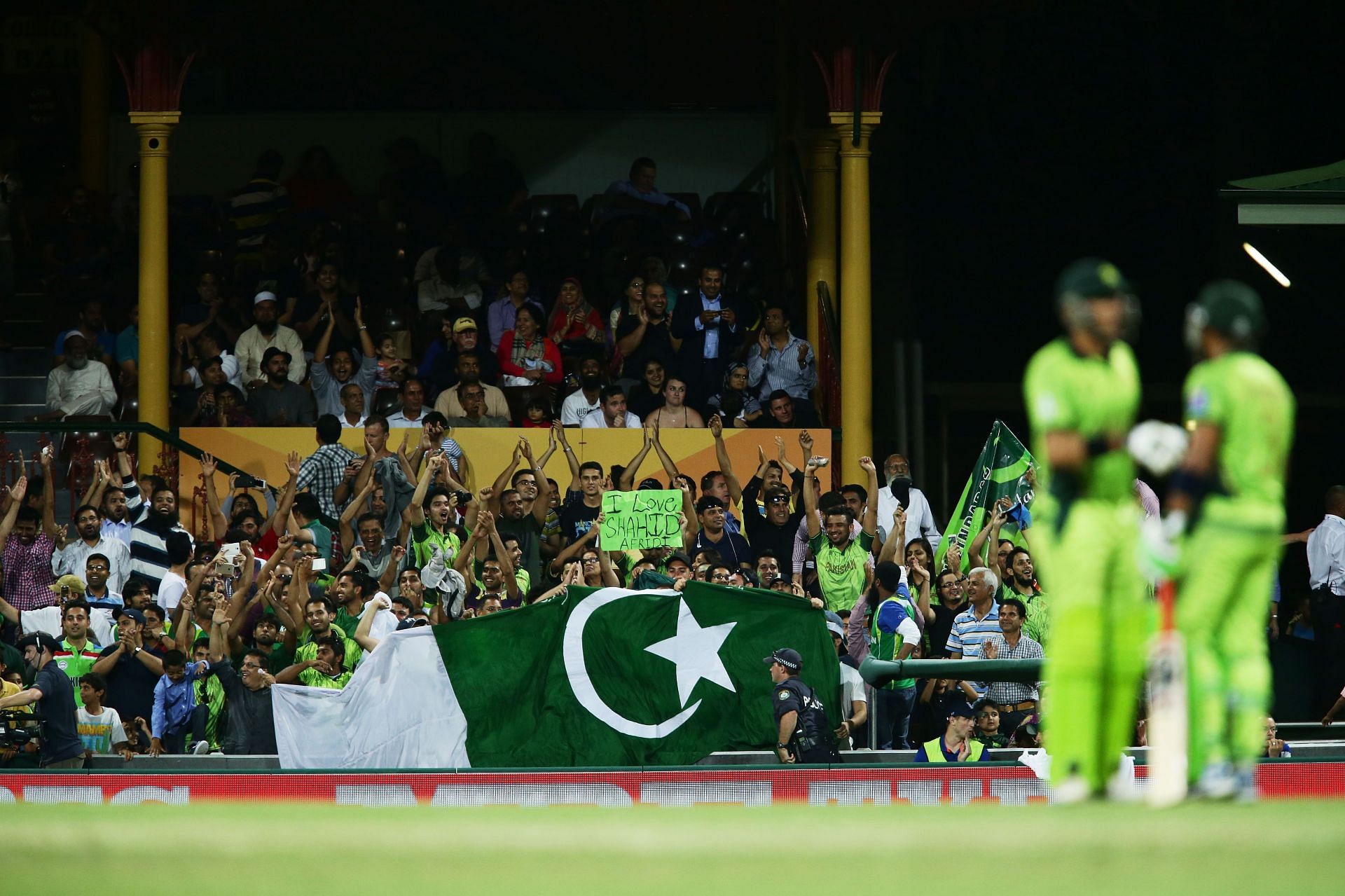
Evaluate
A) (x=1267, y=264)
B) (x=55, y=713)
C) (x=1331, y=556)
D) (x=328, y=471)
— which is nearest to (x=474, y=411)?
(x=328, y=471)

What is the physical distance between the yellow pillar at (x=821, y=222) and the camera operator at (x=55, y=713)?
28.7 feet

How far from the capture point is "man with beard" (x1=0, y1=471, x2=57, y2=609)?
14.4 metres

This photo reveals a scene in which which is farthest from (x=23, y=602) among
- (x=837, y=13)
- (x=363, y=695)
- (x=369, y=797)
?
(x=837, y=13)

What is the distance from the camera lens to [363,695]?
12922mm

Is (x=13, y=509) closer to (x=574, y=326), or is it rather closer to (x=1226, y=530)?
(x=574, y=326)

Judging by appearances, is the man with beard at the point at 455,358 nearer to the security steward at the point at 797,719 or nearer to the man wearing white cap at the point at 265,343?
the man wearing white cap at the point at 265,343

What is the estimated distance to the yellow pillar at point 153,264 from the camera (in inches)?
673

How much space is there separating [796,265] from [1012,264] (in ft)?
11.6

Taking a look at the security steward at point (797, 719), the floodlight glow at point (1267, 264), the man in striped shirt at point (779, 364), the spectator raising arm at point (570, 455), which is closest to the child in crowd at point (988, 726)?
the security steward at point (797, 719)

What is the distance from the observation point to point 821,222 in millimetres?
19422

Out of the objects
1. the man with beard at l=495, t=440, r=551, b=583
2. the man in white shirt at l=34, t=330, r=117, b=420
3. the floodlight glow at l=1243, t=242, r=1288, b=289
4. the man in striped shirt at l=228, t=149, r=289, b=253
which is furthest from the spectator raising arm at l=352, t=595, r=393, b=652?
the floodlight glow at l=1243, t=242, r=1288, b=289

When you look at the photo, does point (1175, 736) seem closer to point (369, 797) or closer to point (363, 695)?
point (369, 797)

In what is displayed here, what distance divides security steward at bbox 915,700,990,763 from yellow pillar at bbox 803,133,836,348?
7.13 m

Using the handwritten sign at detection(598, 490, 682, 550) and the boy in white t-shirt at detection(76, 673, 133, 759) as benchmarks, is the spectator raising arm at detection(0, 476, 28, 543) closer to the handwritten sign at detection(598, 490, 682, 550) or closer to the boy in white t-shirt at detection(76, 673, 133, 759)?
the boy in white t-shirt at detection(76, 673, 133, 759)
